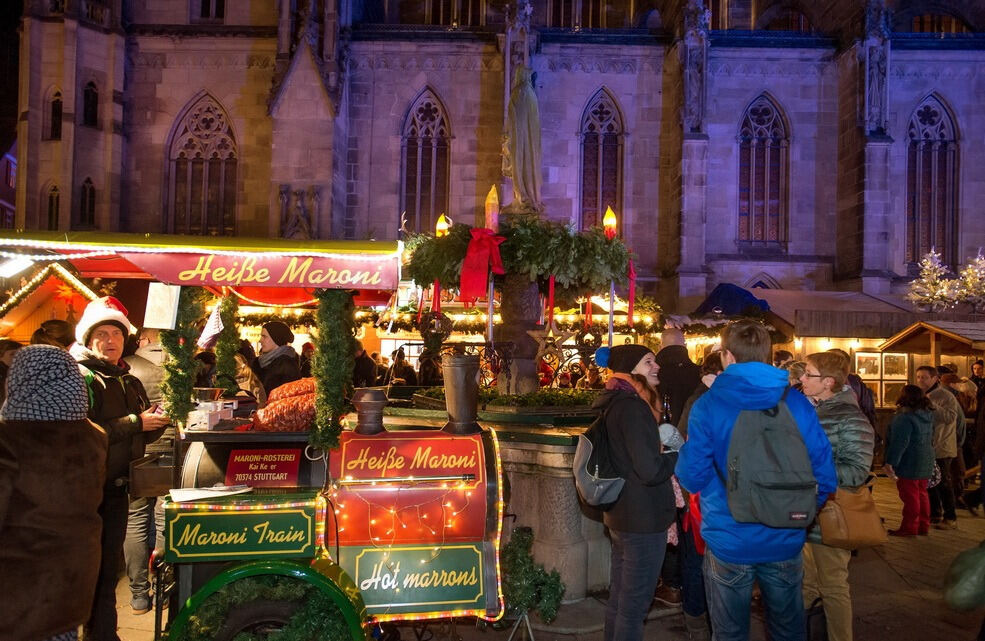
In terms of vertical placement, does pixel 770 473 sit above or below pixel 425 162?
below

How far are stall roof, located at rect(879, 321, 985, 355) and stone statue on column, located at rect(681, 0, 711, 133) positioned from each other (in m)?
8.16

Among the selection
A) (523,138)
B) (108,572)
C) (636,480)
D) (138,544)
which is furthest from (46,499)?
(523,138)

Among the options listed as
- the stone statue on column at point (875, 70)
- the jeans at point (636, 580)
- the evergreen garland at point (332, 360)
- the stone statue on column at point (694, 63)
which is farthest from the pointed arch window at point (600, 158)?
the jeans at point (636, 580)

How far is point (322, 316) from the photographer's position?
179 inches

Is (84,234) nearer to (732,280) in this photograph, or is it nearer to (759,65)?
(732,280)

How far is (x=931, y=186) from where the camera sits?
20109 millimetres

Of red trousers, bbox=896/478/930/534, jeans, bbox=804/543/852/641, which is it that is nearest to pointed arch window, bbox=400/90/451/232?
red trousers, bbox=896/478/930/534

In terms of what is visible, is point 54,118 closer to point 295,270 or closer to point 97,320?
point 97,320

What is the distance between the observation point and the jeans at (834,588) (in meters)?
4.23

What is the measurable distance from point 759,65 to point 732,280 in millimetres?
6544

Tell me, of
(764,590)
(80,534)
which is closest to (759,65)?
(764,590)

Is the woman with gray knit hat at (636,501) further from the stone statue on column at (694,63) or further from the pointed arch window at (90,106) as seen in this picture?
the pointed arch window at (90,106)

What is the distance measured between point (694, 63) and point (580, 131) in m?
3.69

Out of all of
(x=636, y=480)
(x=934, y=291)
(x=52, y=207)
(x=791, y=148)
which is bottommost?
(x=636, y=480)
